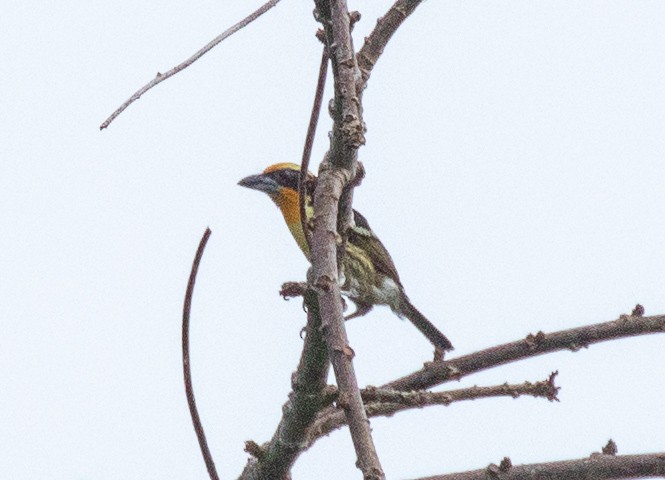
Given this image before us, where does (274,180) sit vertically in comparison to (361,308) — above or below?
above

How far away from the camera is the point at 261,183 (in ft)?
20.2

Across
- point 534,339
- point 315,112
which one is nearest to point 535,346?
point 534,339

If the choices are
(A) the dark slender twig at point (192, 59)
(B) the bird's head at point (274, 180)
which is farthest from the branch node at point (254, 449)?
(B) the bird's head at point (274, 180)

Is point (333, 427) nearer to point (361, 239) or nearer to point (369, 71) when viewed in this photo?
point (369, 71)

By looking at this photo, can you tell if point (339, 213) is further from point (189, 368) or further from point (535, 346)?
point (535, 346)

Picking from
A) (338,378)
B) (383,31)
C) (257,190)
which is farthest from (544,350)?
(257,190)

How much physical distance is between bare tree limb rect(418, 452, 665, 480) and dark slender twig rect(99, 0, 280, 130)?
3.22 ft

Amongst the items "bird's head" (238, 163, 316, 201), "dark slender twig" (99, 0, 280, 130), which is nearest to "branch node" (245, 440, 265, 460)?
"dark slender twig" (99, 0, 280, 130)

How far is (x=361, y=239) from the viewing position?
561 centimetres

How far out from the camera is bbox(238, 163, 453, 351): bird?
5.67 metres

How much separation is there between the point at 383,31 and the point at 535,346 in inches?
32.9

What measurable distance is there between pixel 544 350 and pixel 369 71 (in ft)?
2.85

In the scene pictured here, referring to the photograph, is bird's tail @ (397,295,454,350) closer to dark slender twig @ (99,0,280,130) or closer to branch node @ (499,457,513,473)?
branch node @ (499,457,513,473)

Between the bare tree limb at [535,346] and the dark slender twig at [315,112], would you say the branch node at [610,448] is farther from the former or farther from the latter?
the dark slender twig at [315,112]
